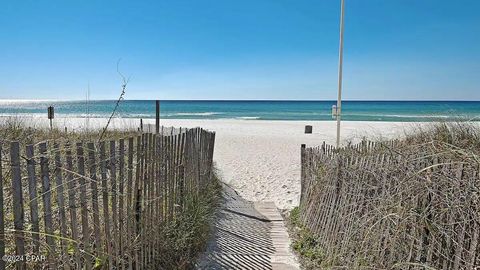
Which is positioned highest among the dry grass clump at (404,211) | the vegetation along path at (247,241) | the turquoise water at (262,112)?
the turquoise water at (262,112)

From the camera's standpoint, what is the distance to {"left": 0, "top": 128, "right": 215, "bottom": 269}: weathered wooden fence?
6.07ft

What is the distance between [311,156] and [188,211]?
243 centimetres

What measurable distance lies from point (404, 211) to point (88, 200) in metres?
2.43

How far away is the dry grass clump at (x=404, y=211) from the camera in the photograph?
2.22m

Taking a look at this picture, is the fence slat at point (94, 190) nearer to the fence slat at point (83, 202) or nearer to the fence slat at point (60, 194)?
the fence slat at point (83, 202)

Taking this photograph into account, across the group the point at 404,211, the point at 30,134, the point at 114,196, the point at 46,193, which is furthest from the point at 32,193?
the point at 30,134

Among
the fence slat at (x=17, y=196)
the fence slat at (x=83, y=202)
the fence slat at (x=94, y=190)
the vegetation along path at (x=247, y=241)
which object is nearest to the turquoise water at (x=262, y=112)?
the vegetation along path at (x=247, y=241)

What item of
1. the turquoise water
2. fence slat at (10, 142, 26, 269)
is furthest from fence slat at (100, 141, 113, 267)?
the turquoise water

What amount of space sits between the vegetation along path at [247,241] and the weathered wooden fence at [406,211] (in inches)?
29.3

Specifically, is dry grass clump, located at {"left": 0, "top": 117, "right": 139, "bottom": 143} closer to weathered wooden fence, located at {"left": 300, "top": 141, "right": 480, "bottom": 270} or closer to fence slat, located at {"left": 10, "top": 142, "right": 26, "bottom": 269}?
fence slat, located at {"left": 10, "top": 142, "right": 26, "bottom": 269}

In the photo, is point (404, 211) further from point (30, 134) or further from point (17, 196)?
point (30, 134)

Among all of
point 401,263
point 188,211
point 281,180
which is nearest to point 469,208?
point 401,263

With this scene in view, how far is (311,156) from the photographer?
594cm

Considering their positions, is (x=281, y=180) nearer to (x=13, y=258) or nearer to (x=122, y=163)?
(x=122, y=163)
